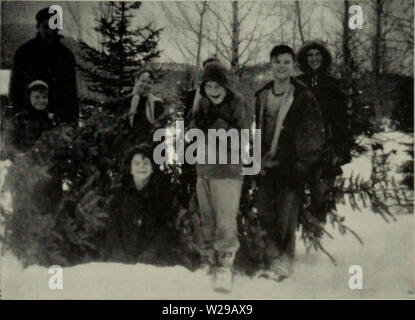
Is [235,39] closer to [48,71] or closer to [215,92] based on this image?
[215,92]

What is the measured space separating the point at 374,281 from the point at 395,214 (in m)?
0.53

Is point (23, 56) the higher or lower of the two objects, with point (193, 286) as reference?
higher

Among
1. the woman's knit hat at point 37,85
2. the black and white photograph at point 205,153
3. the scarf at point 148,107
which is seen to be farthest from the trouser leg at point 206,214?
the woman's knit hat at point 37,85

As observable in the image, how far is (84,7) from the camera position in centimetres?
373

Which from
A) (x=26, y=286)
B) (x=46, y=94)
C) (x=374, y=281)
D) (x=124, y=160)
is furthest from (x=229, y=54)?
(x=26, y=286)

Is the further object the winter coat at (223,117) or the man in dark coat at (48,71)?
the man in dark coat at (48,71)

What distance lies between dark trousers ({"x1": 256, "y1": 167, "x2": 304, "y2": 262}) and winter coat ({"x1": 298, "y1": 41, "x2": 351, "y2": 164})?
0.41 metres

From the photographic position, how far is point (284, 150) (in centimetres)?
357

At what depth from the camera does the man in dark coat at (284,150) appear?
11.7 feet

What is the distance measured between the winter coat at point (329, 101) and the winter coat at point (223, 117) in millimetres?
503

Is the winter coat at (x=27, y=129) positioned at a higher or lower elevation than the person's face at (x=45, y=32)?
lower

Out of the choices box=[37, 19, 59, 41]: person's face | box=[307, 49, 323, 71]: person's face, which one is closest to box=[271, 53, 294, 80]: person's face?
box=[307, 49, 323, 71]: person's face

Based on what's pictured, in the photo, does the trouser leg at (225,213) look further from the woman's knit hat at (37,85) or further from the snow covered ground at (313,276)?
the woman's knit hat at (37,85)
